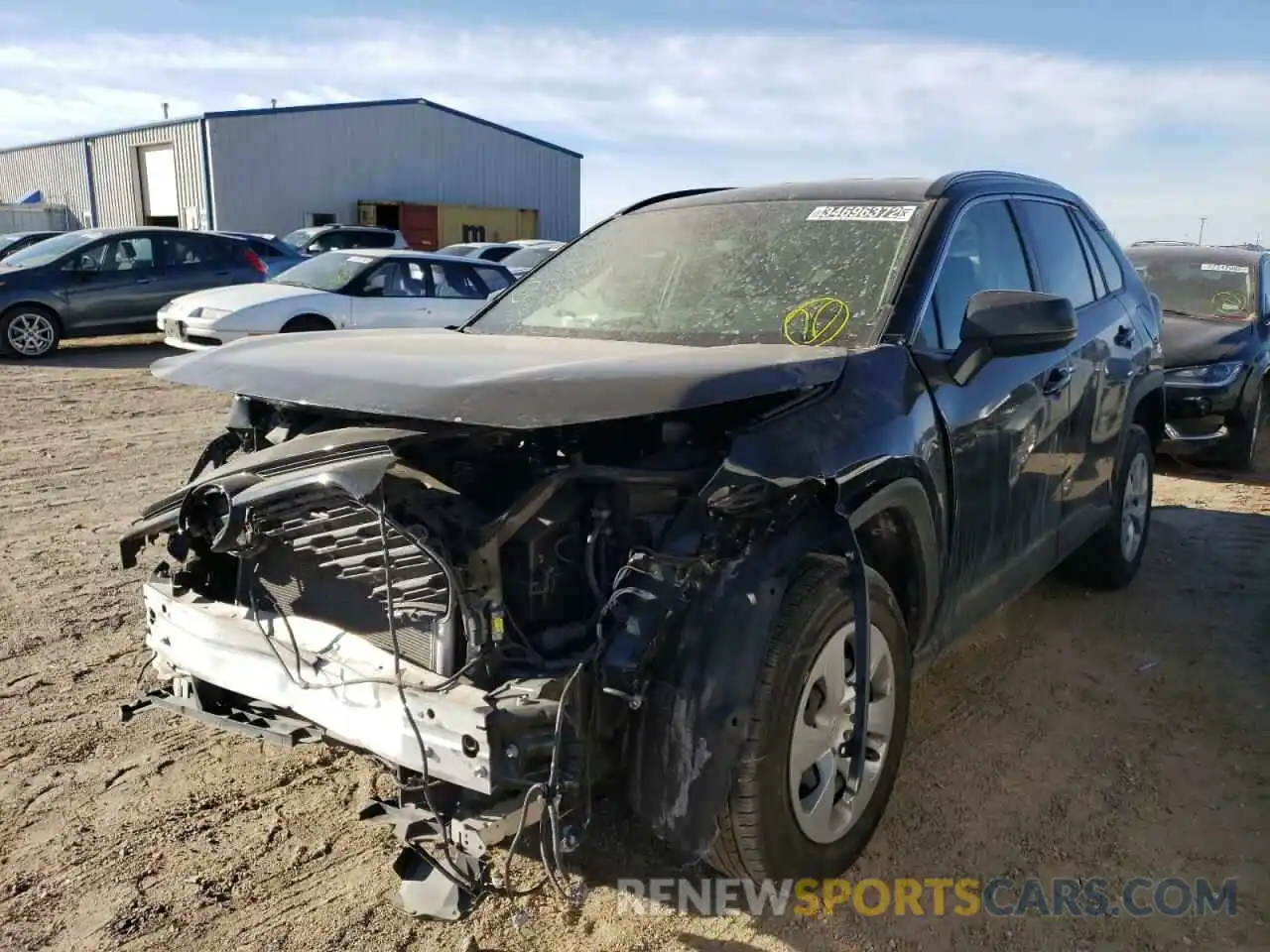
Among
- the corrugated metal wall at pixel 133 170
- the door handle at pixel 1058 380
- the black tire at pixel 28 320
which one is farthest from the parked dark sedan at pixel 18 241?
the door handle at pixel 1058 380

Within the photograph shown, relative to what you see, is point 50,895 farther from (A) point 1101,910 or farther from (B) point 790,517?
(A) point 1101,910

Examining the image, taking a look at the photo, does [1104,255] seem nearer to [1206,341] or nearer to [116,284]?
[1206,341]

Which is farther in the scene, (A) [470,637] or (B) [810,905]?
(B) [810,905]

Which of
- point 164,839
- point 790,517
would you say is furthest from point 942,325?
point 164,839

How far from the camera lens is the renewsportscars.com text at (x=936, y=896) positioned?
273cm

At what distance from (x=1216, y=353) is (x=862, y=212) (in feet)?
19.4

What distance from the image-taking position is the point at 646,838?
3059 mm

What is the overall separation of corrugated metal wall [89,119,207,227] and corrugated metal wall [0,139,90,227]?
3.50 ft

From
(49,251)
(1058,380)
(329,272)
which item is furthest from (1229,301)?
(49,251)

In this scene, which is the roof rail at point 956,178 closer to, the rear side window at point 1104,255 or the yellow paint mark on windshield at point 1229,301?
the rear side window at point 1104,255

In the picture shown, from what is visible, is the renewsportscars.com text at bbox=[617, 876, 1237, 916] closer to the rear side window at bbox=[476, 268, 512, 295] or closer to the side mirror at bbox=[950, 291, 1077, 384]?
the side mirror at bbox=[950, 291, 1077, 384]

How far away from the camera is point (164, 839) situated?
2955 mm

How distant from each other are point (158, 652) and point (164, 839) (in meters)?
0.54

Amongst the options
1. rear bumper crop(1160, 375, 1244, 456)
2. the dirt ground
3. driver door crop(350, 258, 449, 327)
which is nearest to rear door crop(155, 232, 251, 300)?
driver door crop(350, 258, 449, 327)
